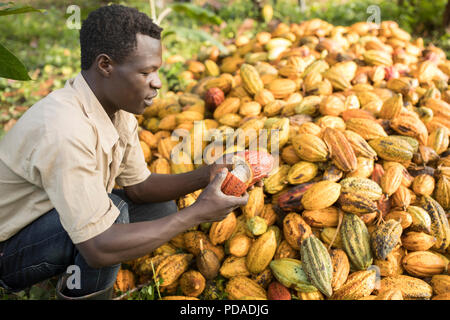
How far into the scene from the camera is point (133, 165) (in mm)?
2283

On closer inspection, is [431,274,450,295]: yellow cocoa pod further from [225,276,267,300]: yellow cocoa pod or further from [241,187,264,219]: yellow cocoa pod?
[241,187,264,219]: yellow cocoa pod

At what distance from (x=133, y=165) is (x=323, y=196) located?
3.90ft

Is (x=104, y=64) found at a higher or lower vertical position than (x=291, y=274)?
higher

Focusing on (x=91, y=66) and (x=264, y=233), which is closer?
(x=91, y=66)

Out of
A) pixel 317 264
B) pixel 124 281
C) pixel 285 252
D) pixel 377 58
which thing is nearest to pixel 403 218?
pixel 317 264

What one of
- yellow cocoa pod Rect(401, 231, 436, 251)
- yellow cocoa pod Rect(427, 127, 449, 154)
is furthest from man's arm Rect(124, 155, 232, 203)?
yellow cocoa pod Rect(427, 127, 449, 154)

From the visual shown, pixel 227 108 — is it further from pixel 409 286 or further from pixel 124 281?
pixel 409 286

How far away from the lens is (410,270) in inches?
86.3

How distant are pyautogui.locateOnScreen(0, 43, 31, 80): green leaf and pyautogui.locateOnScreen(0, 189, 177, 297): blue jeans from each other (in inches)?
28.2

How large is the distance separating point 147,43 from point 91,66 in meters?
0.30

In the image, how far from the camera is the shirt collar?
175 centimetres
